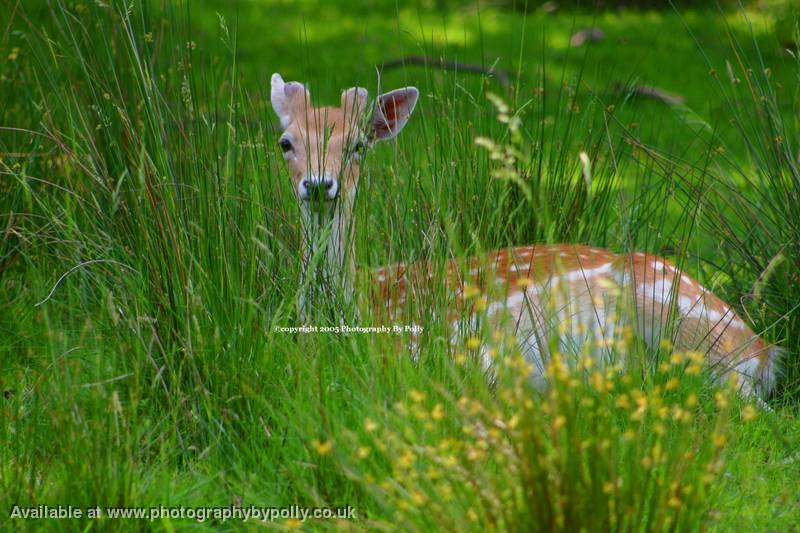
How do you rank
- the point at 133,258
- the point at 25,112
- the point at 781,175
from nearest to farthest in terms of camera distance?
the point at 133,258 → the point at 781,175 → the point at 25,112

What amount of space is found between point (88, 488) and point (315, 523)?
505mm

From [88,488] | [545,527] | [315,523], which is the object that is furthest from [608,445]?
[88,488]

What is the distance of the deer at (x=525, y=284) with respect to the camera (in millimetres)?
3471

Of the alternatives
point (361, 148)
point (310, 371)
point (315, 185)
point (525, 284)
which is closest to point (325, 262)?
point (315, 185)

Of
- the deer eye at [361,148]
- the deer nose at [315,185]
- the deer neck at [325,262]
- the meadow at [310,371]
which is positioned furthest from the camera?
the deer nose at [315,185]

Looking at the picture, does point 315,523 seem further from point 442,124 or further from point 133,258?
point 442,124

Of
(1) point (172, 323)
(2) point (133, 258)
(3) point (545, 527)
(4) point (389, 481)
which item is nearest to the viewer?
(3) point (545, 527)

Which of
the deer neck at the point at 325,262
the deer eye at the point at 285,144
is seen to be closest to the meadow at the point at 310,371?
the deer neck at the point at 325,262

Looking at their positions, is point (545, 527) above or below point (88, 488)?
above

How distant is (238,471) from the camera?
2.79 metres

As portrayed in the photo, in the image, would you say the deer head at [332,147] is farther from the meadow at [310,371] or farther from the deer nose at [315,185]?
the meadow at [310,371]

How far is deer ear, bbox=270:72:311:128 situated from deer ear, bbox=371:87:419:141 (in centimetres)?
31

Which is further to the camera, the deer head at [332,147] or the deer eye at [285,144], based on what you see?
the deer eye at [285,144]

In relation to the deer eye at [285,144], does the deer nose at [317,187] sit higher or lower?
higher
